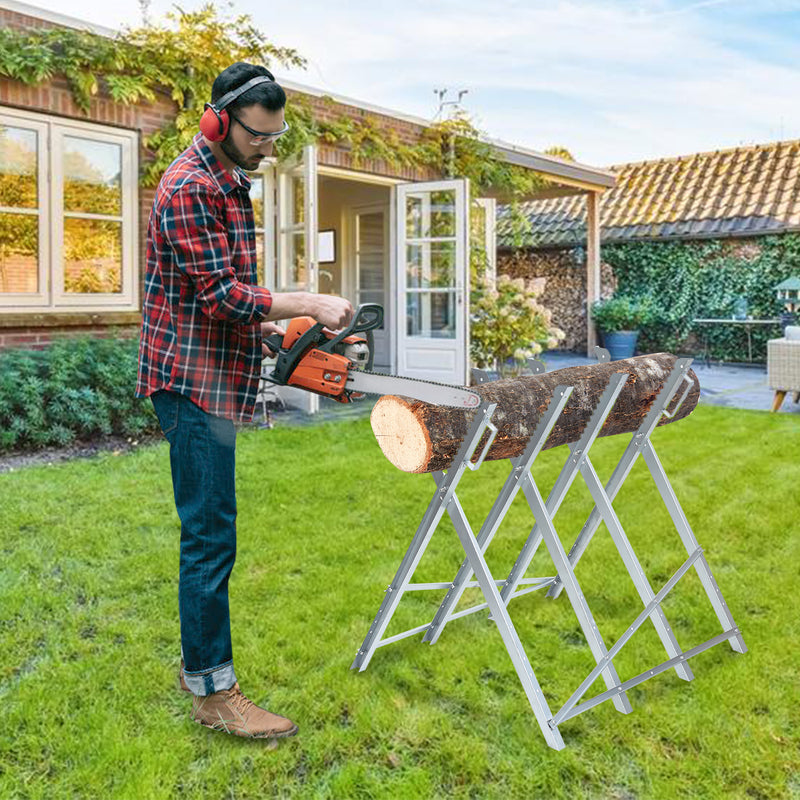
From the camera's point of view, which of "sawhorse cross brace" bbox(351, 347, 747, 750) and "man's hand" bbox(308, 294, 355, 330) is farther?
"sawhorse cross brace" bbox(351, 347, 747, 750)

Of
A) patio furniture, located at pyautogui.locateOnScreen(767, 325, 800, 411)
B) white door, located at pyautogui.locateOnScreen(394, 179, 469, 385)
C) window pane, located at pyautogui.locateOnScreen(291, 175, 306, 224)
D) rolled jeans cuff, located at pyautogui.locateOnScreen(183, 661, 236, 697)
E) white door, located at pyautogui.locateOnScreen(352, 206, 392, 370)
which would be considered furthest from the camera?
white door, located at pyautogui.locateOnScreen(352, 206, 392, 370)

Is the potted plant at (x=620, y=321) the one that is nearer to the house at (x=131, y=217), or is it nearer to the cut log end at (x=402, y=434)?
the house at (x=131, y=217)

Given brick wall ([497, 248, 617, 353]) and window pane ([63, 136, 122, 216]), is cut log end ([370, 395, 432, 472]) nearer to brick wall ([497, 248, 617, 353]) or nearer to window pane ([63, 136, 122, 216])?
window pane ([63, 136, 122, 216])

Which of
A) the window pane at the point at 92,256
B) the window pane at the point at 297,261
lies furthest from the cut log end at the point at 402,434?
the window pane at the point at 297,261

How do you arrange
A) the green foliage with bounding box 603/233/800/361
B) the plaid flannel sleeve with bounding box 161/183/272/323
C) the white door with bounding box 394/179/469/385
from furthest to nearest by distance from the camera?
1. the green foliage with bounding box 603/233/800/361
2. the white door with bounding box 394/179/469/385
3. the plaid flannel sleeve with bounding box 161/183/272/323

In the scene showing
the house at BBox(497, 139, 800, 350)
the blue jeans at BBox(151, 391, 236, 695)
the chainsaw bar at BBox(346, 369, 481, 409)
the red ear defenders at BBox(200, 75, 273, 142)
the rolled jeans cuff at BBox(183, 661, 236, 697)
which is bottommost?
the rolled jeans cuff at BBox(183, 661, 236, 697)

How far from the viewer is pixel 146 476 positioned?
5.36 m

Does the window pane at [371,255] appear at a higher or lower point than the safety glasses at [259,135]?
higher

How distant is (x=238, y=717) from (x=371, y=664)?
60 centimetres

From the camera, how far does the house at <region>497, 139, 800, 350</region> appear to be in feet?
43.0

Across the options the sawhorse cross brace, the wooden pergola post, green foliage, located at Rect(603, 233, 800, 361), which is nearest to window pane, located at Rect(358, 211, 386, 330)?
the wooden pergola post

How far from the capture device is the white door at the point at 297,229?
7.75 meters

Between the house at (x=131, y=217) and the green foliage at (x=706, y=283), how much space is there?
337cm

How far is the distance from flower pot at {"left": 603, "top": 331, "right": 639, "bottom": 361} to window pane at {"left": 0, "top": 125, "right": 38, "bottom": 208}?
9046 mm
